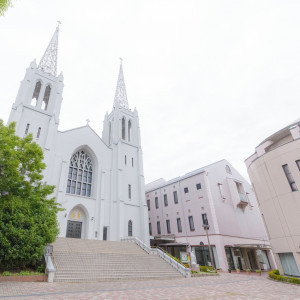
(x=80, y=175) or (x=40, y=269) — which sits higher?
A: (x=80, y=175)

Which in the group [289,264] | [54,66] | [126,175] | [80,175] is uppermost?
[54,66]

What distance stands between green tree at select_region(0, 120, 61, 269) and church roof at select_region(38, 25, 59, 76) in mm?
24279

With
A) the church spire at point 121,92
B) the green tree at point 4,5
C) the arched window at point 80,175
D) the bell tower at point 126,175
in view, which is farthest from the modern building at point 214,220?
the green tree at point 4,5

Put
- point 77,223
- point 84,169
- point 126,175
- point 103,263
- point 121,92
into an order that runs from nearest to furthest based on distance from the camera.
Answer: point 103,263 < point 77,223 < point 84,169 < point 126,175 < point 121,92

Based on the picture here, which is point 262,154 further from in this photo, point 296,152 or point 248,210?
point 248,210

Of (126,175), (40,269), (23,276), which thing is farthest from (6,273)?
(126,175)

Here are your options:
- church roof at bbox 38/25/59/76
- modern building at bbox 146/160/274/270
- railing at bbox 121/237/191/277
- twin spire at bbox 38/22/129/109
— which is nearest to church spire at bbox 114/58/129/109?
twin spire at bbox 38/22/129/109

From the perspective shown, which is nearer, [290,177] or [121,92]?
[290,177]

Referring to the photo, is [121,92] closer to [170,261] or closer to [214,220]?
[214,220]

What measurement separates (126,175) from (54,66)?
22.6 metres

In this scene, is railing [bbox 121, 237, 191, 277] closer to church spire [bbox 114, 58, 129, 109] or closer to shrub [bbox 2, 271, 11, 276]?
shrub [bbox 2, 271, 11, 276]

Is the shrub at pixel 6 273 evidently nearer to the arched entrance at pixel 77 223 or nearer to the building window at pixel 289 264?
the arched entrance at pixel 77 223

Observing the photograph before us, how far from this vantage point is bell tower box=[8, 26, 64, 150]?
23891 millimetres

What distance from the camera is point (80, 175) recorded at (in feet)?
86.4
